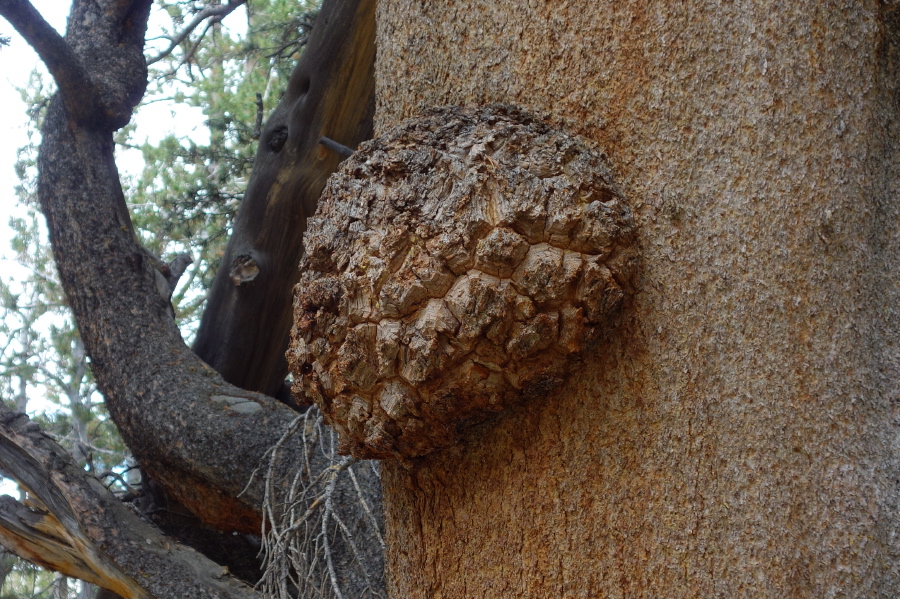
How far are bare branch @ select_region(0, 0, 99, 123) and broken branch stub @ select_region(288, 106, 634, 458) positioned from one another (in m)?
2.68

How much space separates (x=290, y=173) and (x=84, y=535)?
2062mm

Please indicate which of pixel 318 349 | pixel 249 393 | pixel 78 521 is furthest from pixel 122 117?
pixel 318 349

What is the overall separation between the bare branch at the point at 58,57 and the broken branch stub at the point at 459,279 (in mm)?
2681

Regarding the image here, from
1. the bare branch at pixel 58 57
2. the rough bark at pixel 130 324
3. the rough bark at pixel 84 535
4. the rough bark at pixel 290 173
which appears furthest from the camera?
the rough bark at pixel 290 173

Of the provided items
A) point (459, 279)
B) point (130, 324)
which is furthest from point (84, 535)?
point (459, 279)

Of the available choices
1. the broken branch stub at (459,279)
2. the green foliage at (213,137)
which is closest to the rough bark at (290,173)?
the green foliage at (213,137)

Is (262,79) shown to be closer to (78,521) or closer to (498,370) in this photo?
(78,521)

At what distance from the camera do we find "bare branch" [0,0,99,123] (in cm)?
312

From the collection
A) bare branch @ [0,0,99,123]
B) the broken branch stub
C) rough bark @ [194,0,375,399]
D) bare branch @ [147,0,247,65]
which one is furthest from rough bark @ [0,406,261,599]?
bare branch @ [147,0,247,65]

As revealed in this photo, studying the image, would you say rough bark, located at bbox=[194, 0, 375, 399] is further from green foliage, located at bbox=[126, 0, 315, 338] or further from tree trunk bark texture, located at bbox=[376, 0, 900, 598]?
tree trunk bark texture, located at bbox=[376, 0, 900, 598]

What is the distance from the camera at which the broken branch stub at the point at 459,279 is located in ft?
3.44

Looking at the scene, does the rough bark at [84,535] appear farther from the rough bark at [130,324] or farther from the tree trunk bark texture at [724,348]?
the tree trunk bark texture at [724,348]

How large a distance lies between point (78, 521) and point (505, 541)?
7.59 feet

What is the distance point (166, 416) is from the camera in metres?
3.10
